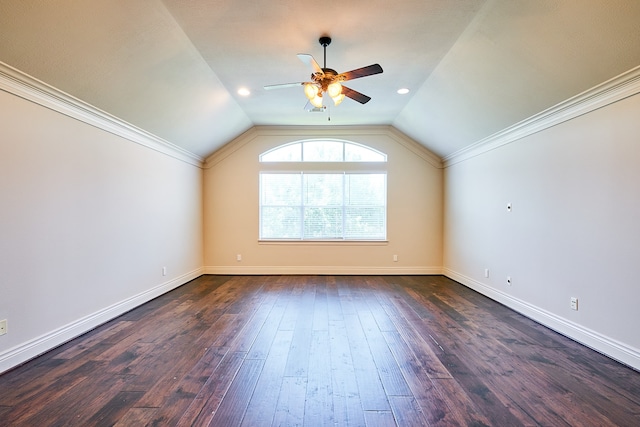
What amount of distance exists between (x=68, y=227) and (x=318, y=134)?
4287 millimetres

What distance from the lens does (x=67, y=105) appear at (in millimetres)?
2945

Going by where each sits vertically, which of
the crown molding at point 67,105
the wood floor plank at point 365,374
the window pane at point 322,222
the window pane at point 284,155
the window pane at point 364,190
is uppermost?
the window pane at point 284,155

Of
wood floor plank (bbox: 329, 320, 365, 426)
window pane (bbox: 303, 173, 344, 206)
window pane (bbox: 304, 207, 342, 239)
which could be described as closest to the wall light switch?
wood floor plank (bbox: 329, 320, 365, 426)

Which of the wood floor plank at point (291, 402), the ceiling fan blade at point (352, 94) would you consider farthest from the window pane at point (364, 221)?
the wood floor plank at point (291, 402)

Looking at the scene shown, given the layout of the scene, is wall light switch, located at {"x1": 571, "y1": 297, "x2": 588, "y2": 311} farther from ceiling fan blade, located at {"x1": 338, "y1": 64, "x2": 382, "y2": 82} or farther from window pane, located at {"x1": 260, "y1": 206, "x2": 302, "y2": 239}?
window pane, located at {"x1": 260, "y1": 206, "x2": 302, "y2": 239}

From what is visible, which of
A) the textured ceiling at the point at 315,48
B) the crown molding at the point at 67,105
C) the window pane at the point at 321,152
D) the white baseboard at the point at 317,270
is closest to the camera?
the textured ceiling at the point at 315,48

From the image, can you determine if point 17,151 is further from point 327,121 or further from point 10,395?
point 327,121

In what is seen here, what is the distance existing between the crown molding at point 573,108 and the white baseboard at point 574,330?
207cm

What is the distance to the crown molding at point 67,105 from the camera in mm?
2426

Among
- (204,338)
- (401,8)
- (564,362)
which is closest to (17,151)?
(204,338)

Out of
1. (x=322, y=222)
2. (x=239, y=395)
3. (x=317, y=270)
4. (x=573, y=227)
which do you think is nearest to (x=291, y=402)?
(x=239, y=395)

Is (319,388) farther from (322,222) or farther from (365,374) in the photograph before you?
(322,222)

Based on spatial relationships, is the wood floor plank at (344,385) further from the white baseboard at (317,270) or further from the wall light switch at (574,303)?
the white baseboard at (317,270)

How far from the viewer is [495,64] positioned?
10.2ft
